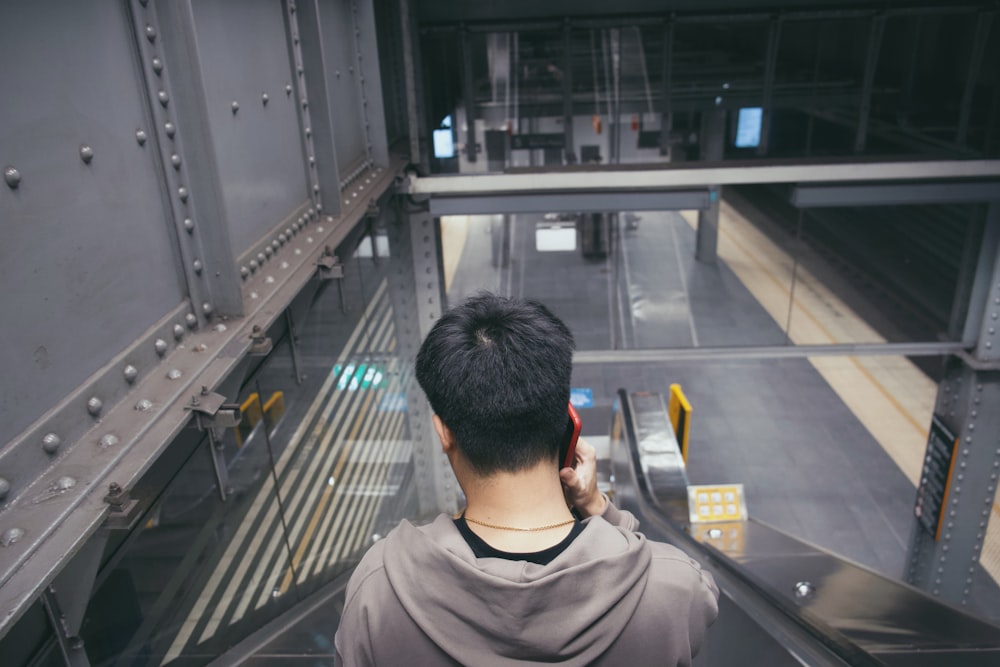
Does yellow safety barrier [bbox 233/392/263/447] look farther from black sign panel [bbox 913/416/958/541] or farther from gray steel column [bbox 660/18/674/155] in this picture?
black sign panel [bbox 913/416/958/541]

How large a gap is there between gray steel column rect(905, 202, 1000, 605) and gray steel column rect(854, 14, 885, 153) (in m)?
1.37

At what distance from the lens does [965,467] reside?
286 inches

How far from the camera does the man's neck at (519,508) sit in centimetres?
138

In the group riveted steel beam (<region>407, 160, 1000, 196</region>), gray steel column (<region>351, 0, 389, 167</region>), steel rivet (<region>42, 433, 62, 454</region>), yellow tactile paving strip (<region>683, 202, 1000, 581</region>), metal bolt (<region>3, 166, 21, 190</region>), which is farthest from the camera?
yellow tactile paving strip (<region>683, 202, 1000, 581</region>)

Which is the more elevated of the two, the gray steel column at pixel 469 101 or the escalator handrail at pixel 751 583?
the gray steel column at pixel 469 101

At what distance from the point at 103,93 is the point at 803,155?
6382 millimetres

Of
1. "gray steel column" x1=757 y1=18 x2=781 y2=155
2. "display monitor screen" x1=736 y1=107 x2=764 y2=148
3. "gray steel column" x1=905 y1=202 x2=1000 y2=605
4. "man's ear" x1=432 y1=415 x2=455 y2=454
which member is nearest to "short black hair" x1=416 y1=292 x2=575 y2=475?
"man's ear" x1=432 y1=415 x2=455 y2=454

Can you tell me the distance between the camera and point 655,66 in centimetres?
696

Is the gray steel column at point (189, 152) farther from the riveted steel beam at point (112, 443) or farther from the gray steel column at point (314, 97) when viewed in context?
the gray steel column at point (314, 97)

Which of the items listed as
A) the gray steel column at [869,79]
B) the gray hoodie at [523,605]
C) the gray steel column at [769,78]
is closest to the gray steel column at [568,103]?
the gray steel column at [769,78]

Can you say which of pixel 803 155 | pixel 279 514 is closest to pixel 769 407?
pixel 803 155

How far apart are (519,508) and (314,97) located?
3.28 meters

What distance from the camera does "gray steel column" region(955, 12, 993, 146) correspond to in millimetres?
6383

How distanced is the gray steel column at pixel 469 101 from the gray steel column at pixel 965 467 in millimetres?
5077
